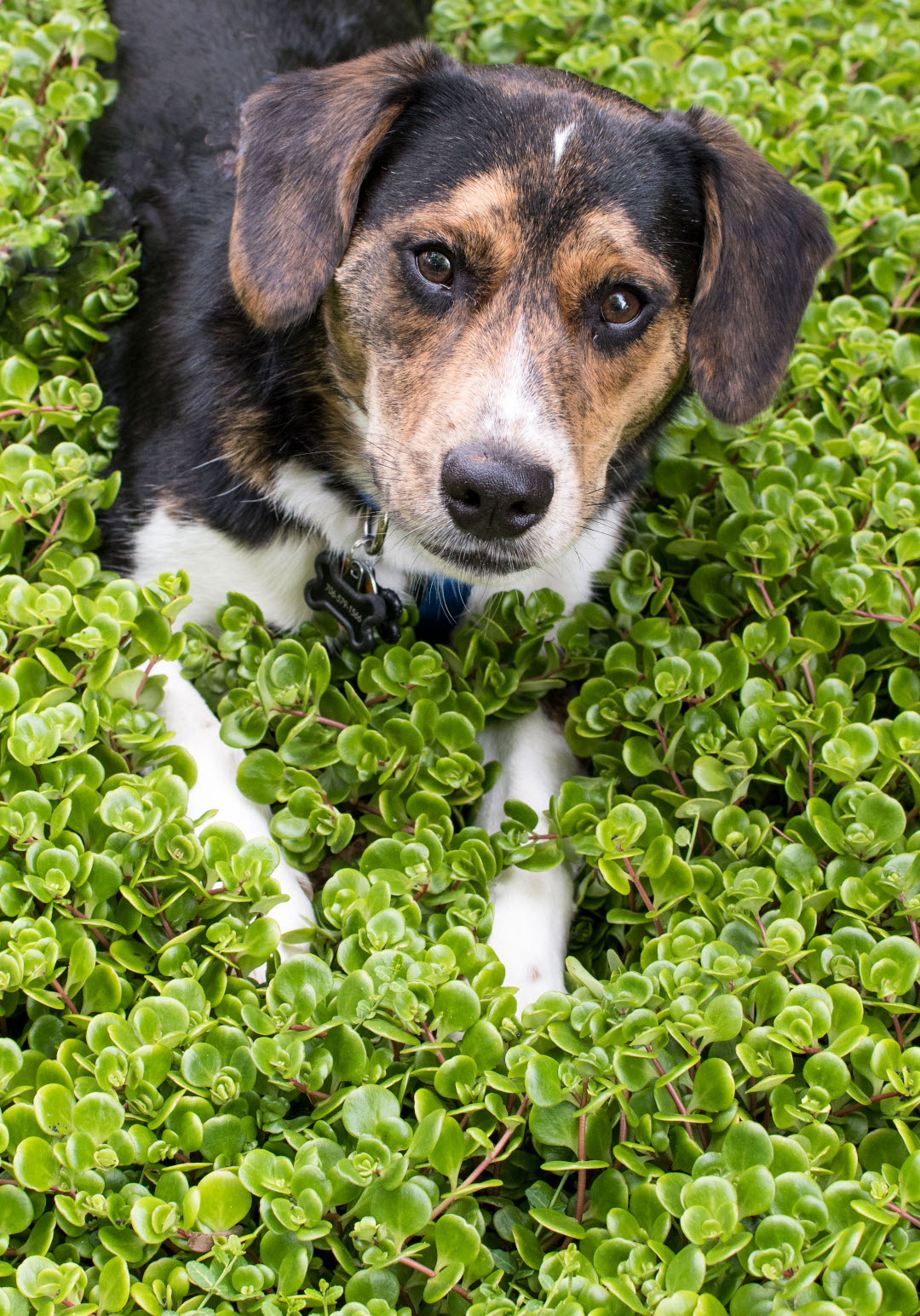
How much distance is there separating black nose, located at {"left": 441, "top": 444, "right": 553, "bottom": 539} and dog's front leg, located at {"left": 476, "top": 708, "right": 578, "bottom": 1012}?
1.89ft

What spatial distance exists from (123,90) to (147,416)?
4.08 ft

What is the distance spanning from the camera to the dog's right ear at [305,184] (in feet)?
8.52

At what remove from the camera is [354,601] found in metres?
2.91

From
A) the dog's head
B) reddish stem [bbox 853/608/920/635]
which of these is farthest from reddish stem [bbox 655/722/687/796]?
reddish stem [bbox 853/608/920/635]

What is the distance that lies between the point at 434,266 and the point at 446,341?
0.17m

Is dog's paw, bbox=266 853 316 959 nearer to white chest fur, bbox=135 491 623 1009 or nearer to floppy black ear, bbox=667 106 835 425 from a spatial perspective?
white chest fur, bbox=135 491 623 1009

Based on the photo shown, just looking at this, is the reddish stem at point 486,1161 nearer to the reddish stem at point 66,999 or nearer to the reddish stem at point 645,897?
the reddish stem at point 645,897

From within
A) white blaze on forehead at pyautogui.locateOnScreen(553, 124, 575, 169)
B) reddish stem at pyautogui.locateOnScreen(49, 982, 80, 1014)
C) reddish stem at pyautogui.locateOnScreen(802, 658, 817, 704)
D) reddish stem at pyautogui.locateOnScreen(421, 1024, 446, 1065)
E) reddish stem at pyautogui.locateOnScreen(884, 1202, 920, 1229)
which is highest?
white blaze on forehead at pyautogui.locateOnScreen(553, 124, 575, 169)

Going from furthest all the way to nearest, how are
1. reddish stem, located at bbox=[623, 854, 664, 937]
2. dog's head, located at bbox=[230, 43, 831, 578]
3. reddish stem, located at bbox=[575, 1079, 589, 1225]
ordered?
dog's head, located at bbox=[230, 43, 831, 578] < reddish stem, located at bbox=[623, 854, 664, 937] < reddish stem, located at bbox=[575, 1079, 589, 1225]

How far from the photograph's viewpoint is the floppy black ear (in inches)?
111

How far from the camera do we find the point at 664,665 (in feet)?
8.76

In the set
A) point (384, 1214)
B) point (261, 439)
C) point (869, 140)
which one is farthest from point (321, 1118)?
point (869, 140)

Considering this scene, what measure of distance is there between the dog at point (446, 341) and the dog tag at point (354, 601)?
0.08m

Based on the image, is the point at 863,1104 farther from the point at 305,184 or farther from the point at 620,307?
the point at 305,184
